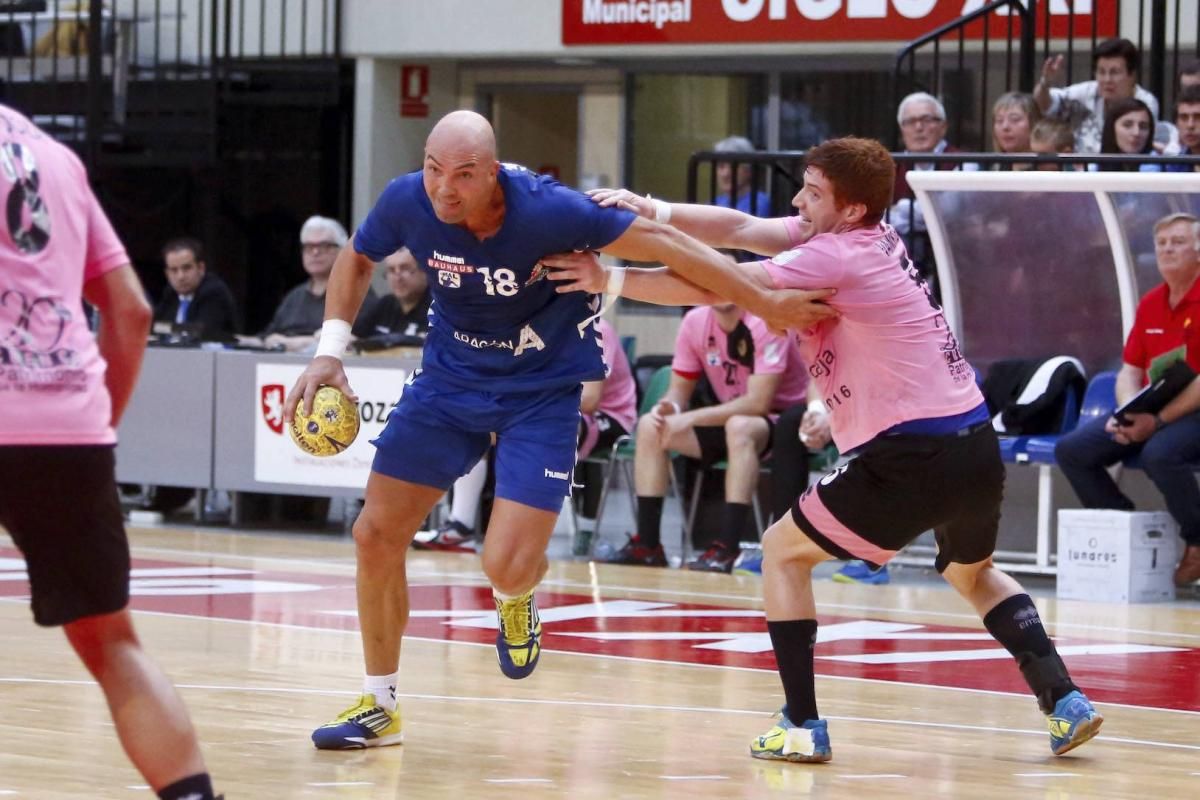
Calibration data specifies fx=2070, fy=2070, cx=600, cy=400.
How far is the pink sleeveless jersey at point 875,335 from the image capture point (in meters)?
5.73

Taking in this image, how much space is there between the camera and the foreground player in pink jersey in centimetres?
575

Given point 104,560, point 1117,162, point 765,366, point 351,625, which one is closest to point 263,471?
point 765,366

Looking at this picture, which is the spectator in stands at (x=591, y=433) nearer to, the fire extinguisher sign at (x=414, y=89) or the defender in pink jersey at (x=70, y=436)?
the fire extinguisher sign at (x=414, y=89)

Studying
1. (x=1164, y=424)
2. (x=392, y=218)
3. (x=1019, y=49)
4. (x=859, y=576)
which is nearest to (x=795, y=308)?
(x=392, y=218)

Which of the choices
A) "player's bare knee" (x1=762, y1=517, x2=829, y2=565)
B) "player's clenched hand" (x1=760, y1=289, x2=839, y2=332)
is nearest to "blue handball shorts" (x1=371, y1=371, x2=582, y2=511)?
"player's bare knee" (x1=762, y1=517, x2=829, y2=565)

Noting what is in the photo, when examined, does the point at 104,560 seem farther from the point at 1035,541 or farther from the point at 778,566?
the point at 1035,541

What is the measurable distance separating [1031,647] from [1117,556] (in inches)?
178

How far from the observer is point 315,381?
232 inches

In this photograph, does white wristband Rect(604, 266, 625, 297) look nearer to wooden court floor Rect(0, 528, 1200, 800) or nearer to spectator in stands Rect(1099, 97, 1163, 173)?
wooden court floor Rect(0, 528, 1200, 800)

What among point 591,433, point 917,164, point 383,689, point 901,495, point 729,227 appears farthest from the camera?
point 591,433

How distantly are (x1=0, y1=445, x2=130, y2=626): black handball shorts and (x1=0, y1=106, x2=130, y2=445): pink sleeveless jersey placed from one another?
38 millimetres

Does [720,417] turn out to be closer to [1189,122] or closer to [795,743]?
[1189,122]

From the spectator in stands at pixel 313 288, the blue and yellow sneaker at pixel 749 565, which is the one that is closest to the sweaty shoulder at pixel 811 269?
the blue and yellow sneaker at pixel 749 565

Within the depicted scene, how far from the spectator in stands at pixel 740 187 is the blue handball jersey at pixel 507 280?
19.3ft
